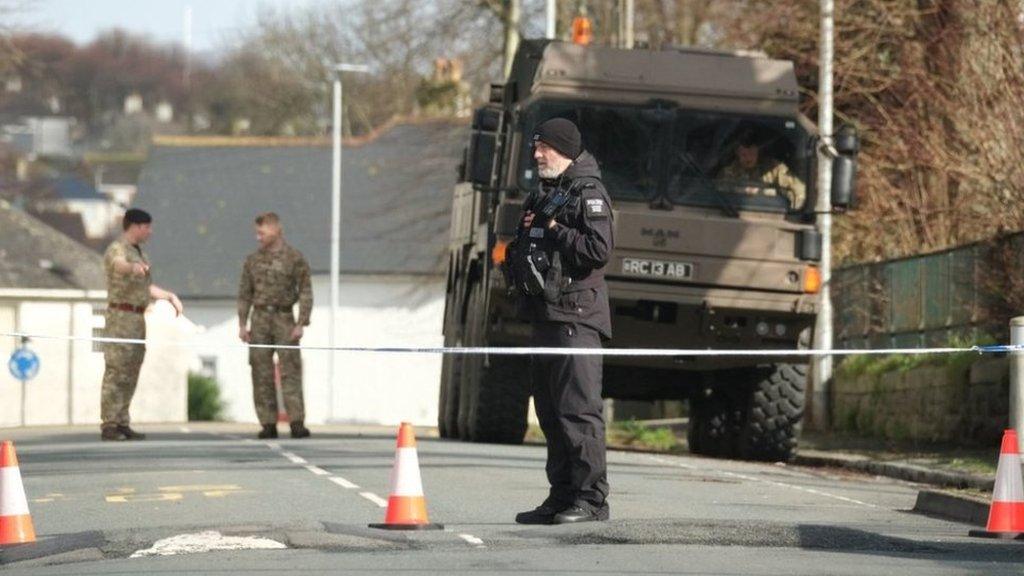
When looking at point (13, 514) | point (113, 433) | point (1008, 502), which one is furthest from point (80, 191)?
point (1008, 502)

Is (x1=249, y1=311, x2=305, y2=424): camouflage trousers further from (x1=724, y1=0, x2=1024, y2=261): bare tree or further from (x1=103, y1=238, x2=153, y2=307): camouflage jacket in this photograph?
(x1=724, y1=0, x2=1024, y2=261): bare tree

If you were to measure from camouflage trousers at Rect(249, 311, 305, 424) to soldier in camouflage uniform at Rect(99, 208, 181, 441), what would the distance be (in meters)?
1.05

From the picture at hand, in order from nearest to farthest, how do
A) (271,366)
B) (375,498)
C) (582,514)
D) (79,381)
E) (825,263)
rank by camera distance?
(582,514), (375,498), (271,366), (825,263), (79,381)

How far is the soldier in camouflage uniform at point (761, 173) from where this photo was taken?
19.1 meters

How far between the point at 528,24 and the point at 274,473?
2952 cm

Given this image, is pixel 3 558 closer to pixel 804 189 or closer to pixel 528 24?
pixel 804 189

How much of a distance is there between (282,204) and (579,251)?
54.5m

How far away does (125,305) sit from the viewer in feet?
66.3

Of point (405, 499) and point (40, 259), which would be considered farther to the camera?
point (40, 259)

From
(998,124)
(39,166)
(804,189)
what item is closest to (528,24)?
(998,124)

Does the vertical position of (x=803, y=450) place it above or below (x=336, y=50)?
below

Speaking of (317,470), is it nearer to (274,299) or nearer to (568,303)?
(568,303)

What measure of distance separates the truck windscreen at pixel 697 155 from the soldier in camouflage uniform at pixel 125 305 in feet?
12.4

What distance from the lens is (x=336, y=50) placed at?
235ft
